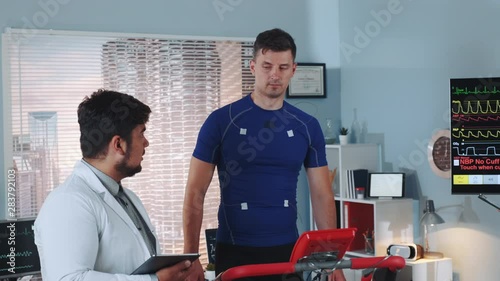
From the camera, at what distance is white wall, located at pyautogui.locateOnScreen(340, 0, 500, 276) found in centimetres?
406

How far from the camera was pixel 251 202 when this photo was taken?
9.14 feet

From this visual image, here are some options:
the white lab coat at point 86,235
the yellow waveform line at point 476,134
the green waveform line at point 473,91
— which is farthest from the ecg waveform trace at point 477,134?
the white lab coat at point 86,235

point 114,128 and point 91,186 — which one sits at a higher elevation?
point 114,128

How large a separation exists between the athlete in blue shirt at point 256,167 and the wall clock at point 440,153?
1656 mm

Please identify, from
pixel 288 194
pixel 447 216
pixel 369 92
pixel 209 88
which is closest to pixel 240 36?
pixel 209 88

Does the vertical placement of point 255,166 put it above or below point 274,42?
below

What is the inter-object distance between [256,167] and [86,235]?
1.11 meters

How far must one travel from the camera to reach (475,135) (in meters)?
3.81

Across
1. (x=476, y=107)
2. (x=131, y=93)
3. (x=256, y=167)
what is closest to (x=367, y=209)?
(x=476, y=107)

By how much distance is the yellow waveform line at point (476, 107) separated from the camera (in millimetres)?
3746

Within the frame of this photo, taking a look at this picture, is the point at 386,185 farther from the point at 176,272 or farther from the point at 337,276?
the point at 176,272

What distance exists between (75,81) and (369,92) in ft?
6.60

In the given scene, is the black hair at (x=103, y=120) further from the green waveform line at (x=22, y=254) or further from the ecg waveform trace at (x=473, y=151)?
the ecg waveform trace at (x=473, y=151)

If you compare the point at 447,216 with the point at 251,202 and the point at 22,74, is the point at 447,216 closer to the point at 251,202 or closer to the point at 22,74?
the point at 251,202
